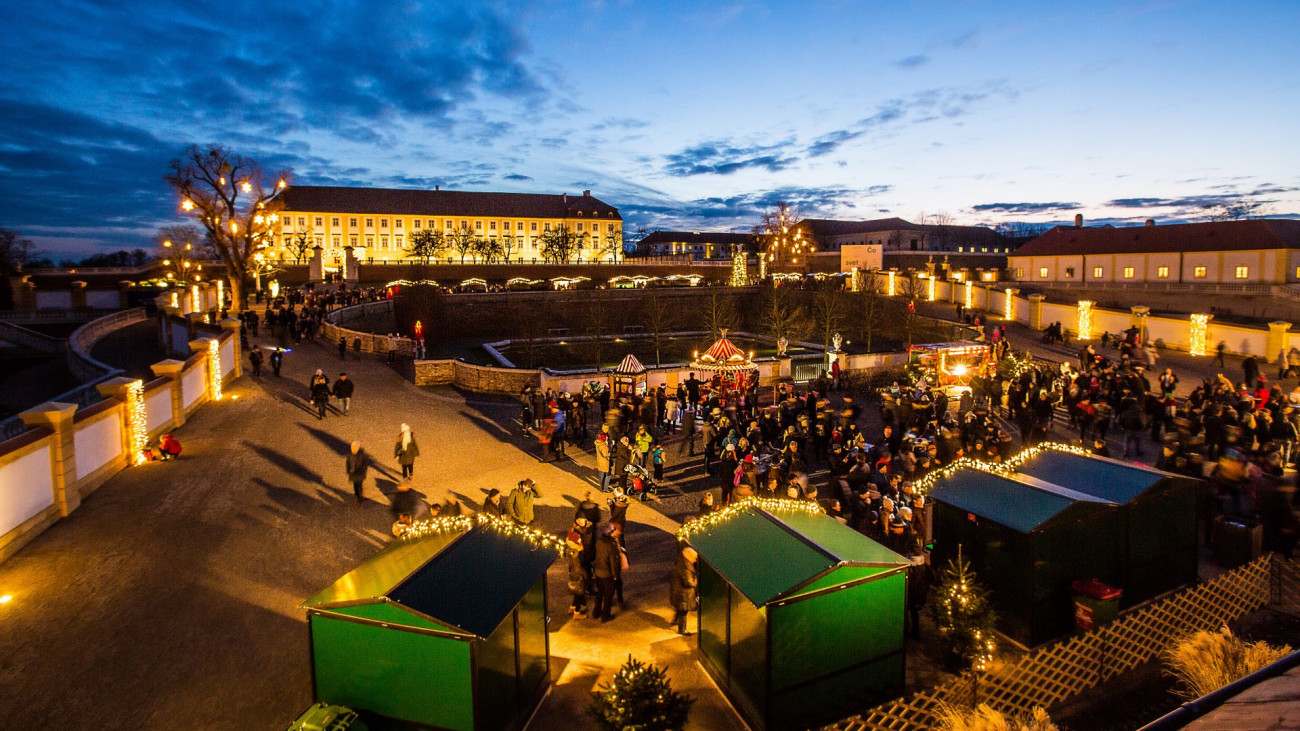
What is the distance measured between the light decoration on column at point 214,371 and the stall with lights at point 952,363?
18.5 meters

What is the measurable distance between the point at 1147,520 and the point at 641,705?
6.08m

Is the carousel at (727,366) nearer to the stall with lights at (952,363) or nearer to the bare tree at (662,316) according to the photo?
the stall with lights at (952,363)

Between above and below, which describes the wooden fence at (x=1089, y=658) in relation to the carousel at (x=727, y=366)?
A: below

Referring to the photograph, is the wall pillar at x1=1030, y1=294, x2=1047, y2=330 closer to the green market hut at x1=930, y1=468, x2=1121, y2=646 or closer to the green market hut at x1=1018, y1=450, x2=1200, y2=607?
the green market hut at x1=1018, y1=450, x2=1200, y2=607

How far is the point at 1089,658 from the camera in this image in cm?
598

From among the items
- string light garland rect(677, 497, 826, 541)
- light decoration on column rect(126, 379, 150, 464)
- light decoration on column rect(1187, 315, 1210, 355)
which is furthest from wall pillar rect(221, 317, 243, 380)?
light decoration on column rect(1187, 315, 1210, 355)

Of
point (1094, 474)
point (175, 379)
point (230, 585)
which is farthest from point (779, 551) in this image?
point (175, 379)

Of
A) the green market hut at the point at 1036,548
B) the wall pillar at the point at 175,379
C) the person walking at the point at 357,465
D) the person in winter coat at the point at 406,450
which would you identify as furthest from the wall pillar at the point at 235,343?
the green market hut at the point at 1036,548

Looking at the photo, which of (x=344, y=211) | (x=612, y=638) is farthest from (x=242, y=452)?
(x=344, y=211)

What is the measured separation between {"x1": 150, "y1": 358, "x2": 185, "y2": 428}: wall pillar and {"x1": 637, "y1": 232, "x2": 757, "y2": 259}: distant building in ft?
321

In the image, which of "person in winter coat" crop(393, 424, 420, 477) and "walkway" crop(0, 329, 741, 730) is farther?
"person in winter coat" crop(393, 424, 420, 477)

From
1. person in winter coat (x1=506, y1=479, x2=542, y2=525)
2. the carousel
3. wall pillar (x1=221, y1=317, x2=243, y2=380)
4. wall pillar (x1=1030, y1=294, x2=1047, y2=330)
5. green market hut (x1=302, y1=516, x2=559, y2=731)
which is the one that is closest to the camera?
green market hut (x1=302, y1=516, x2=559, y2=731)

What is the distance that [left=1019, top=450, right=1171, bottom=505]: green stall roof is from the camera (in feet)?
24.5

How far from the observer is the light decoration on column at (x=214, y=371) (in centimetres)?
1709
